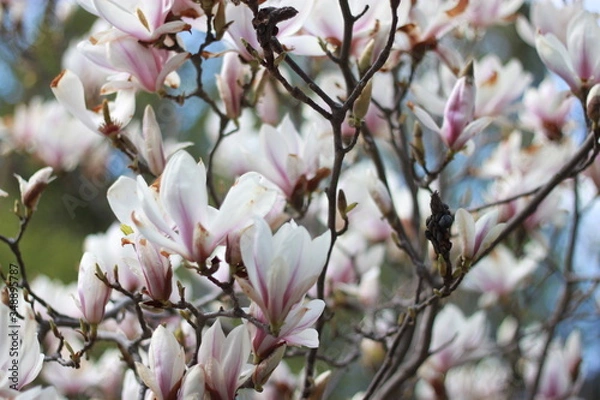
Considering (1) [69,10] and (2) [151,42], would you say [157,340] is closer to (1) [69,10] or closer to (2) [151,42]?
(2) [151,42]

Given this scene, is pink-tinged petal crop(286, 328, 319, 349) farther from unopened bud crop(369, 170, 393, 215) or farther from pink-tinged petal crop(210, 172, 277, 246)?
unopened bud crop(369, 170, 393, 215)

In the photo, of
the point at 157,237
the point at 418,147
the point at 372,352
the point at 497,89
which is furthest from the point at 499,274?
the point at 157,237

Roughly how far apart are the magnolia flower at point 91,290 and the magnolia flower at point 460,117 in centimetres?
36

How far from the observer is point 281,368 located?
1035 millimetres

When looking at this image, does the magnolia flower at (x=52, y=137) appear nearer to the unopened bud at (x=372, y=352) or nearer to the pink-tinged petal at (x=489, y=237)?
the unopened bud at (x=372, y=352)

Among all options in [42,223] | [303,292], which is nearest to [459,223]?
[303,292]

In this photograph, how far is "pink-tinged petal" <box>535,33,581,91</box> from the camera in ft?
2.68

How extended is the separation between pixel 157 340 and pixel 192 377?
0.14 ft

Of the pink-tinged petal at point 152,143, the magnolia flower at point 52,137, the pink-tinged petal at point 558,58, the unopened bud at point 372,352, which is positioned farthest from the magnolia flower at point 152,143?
the magnolia flower at point 52,137

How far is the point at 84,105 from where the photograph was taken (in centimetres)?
80

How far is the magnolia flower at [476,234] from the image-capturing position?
2.19 ft

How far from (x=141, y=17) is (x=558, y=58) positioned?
1.44 feet

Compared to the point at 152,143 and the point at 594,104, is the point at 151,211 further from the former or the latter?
the point at 594,104

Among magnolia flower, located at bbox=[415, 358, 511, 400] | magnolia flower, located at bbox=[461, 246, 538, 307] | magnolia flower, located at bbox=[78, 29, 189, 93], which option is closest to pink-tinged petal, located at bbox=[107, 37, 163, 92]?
magnolia flower, located at bbox=[78, 29, 189, 93]
